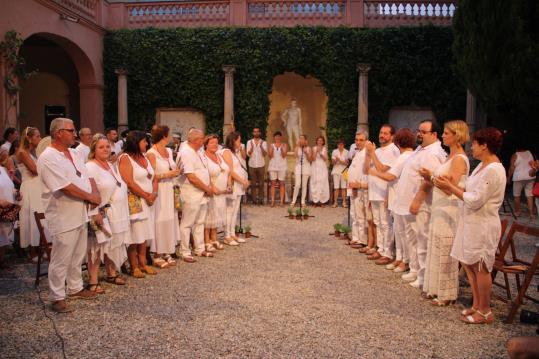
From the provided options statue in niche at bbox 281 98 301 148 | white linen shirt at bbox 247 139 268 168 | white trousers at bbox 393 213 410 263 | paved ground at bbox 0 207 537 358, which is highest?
statue in niche at bbox 281 98 301 148

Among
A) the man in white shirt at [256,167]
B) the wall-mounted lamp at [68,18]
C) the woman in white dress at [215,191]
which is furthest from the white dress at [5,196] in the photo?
the wall-mounted lamp at [68,18]

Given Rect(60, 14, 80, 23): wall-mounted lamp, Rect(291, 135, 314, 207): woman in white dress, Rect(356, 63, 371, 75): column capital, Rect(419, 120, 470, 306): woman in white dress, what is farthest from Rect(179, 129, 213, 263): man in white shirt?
Rect(356, 63, 371, 75): column capital

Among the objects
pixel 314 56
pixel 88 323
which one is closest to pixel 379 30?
pixel 314 56

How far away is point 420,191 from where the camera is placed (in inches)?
213

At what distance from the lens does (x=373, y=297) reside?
5.46 meters

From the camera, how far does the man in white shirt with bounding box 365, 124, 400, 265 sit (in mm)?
7027

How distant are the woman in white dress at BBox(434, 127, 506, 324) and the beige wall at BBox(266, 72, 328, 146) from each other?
1387cm

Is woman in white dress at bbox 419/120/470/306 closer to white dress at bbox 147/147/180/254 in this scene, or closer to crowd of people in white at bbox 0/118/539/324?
crowd of people in white at bbox 0/118/539/324

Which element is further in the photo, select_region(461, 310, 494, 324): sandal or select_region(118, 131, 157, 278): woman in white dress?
select_region(118, 131, 157, 278): woman in white dress

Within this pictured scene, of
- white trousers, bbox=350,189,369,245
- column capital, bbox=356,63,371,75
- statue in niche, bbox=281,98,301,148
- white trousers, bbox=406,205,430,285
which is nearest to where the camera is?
white trousers, bbox=406,205,430,285

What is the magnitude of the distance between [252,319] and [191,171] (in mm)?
3076

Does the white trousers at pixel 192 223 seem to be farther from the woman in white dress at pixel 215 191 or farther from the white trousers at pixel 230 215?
the white trousers at pixel 230 215

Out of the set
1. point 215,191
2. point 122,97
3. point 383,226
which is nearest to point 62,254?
point 215,191

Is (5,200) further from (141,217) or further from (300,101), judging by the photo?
(300,101)
